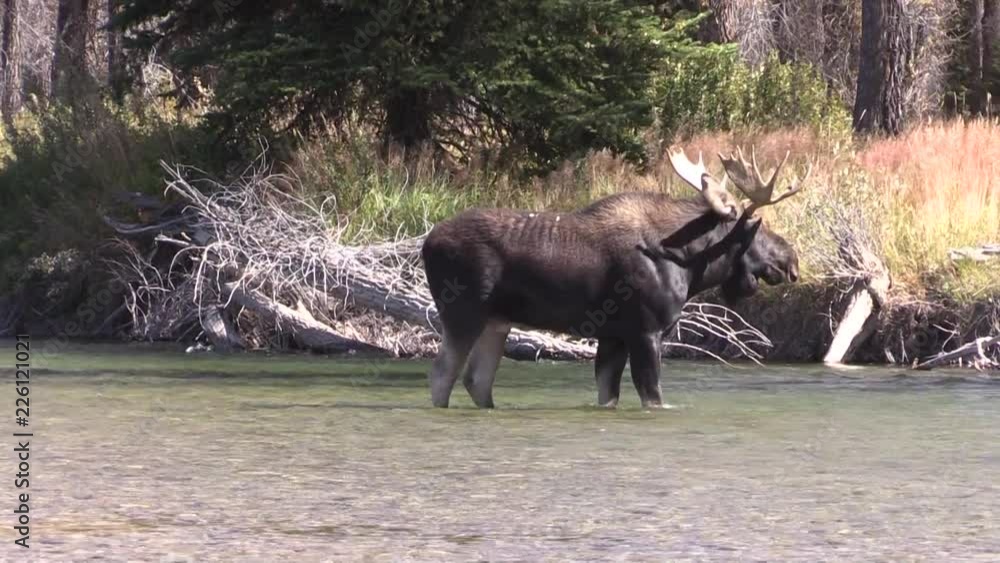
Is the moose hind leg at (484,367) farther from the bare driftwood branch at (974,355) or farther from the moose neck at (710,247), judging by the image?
the bare driftwood branch at (974,355)

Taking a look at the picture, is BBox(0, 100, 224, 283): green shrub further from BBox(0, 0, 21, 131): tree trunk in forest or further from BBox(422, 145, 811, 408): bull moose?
BBox(0, 0, 21, 131): tree trunk in forest

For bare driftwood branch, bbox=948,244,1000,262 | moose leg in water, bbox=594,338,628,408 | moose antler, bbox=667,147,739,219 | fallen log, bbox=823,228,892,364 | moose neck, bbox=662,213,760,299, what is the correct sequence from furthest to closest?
bare driftwood branch, bbox=948,244,1000,262 < fallen log, bbox=823,228,892,364 < moose antler, bbox=667,147,739,219 < moose neck, bbox=662,213,760,299 < moose leg in water, bbox=594,338,628,408

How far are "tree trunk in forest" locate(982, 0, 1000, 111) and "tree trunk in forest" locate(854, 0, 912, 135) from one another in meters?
15.8

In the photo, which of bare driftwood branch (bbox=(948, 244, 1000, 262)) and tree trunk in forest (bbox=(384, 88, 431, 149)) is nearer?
bare driftwood branch (bbox=(948, 244, 1000, 262))

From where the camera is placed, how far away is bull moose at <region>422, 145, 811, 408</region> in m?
13.2

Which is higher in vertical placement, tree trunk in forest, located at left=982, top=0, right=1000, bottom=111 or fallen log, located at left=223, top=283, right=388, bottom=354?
tree trunk in forest, located at left=982, top=0, right=1000, bottom=111

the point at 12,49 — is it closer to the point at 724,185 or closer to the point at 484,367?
the point at 724,185

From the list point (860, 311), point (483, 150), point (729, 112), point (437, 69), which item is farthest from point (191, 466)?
point (729, 112)

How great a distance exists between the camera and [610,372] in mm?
13250

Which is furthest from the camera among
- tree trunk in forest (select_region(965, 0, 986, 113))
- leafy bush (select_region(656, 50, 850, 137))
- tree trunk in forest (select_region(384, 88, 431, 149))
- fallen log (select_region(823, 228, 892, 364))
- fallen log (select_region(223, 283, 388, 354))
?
tree trunk in forest (select_region(965, 0, 986, 113))

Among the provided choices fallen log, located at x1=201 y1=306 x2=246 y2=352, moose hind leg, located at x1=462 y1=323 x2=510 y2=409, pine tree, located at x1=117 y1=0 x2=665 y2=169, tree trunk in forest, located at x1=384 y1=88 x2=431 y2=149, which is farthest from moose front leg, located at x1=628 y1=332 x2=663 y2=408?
tree trunk in forest, located at x1=384 y1=88 x2=431 y2=149

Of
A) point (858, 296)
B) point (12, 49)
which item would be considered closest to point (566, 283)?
point (858, 296)

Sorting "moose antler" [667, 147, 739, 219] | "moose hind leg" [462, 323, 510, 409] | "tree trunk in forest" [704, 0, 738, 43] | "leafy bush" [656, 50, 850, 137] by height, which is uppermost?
"tree trunk in forest" [704, 0, 738, 43]

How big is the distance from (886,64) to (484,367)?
15.5m
